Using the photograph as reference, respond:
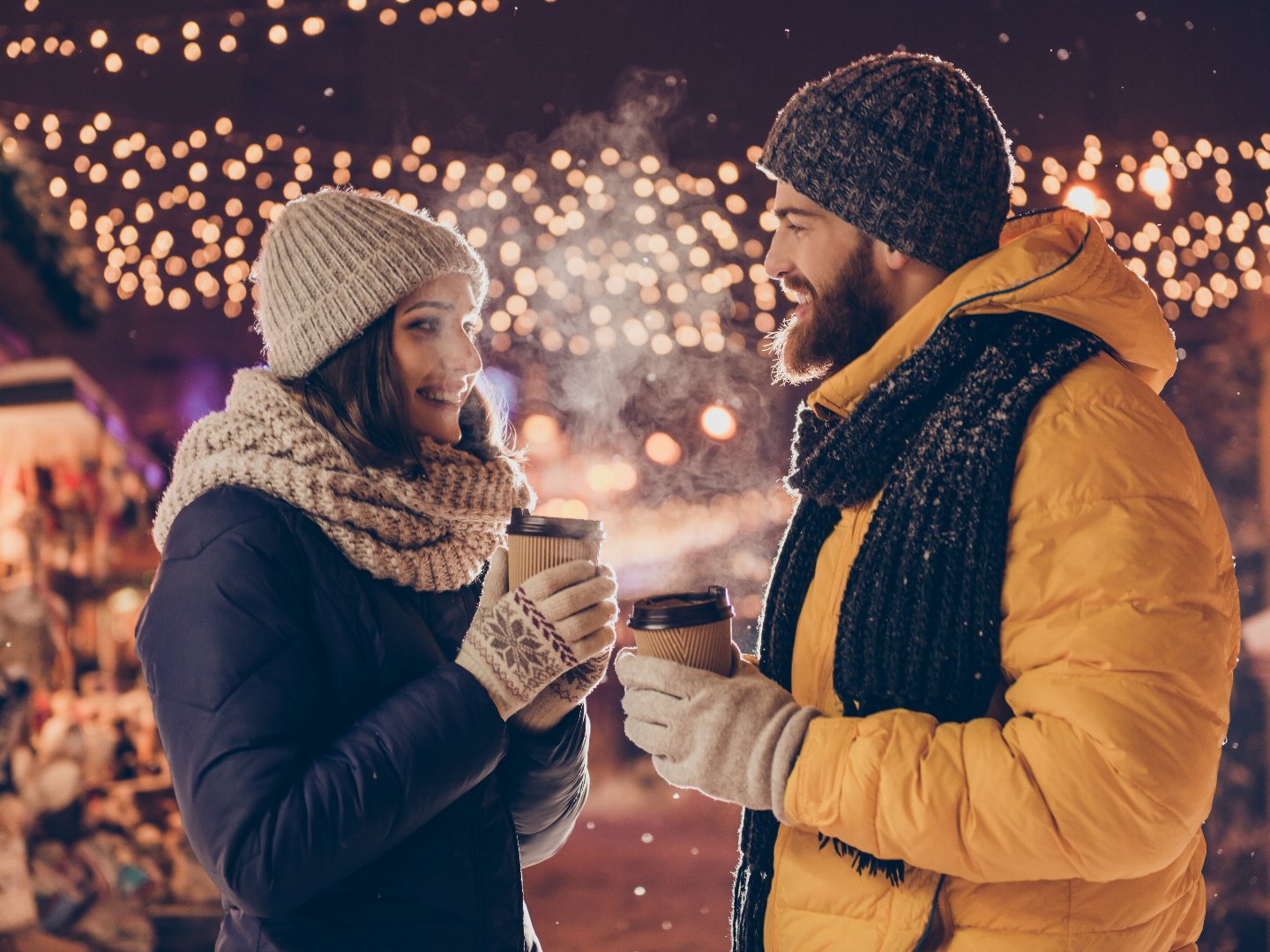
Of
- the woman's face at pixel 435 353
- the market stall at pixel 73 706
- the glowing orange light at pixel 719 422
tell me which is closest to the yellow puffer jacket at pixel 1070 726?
the woman's face at pixel 435 353

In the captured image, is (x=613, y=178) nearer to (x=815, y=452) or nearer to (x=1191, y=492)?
(x=815, y=452)

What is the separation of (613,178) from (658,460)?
1.52 m

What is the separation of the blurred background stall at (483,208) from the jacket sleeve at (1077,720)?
8.28 feet

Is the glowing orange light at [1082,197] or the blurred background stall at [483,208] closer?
the blurred background stall at [483,208]

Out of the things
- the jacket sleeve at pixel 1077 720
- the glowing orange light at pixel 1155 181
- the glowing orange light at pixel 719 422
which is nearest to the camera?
the jacket sleeve at pixel 1077 720

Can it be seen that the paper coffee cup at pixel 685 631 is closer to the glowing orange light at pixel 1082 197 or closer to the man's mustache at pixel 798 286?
the man's mustache at pixel 798 286

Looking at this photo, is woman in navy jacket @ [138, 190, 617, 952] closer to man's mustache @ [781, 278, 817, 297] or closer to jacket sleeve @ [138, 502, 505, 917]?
jacket sleeve @ [138, 502, 505, 917]

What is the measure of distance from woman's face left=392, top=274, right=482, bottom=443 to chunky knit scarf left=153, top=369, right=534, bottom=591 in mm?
77

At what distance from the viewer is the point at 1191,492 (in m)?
1.16

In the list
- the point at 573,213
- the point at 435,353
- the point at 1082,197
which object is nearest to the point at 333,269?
the point at 435,353

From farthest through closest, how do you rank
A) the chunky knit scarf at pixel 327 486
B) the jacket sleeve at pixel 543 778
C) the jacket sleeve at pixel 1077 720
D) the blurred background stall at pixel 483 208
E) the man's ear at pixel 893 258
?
1. the blurred background stall at pixel 483 208
2. the jacket sleeve at pixel 543 778
3. the man's ear at pixel 893 258
4. the chunky knit scarf at pixel 327 486
5. the jacket sleeve at pixel 1077 720

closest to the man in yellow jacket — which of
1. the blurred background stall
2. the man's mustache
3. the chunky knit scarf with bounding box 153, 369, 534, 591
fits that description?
the man's mustache

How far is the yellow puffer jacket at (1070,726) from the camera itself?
105cm

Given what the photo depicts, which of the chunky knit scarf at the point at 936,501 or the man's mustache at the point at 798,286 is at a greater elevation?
the man's mustache at the point at 798,286
